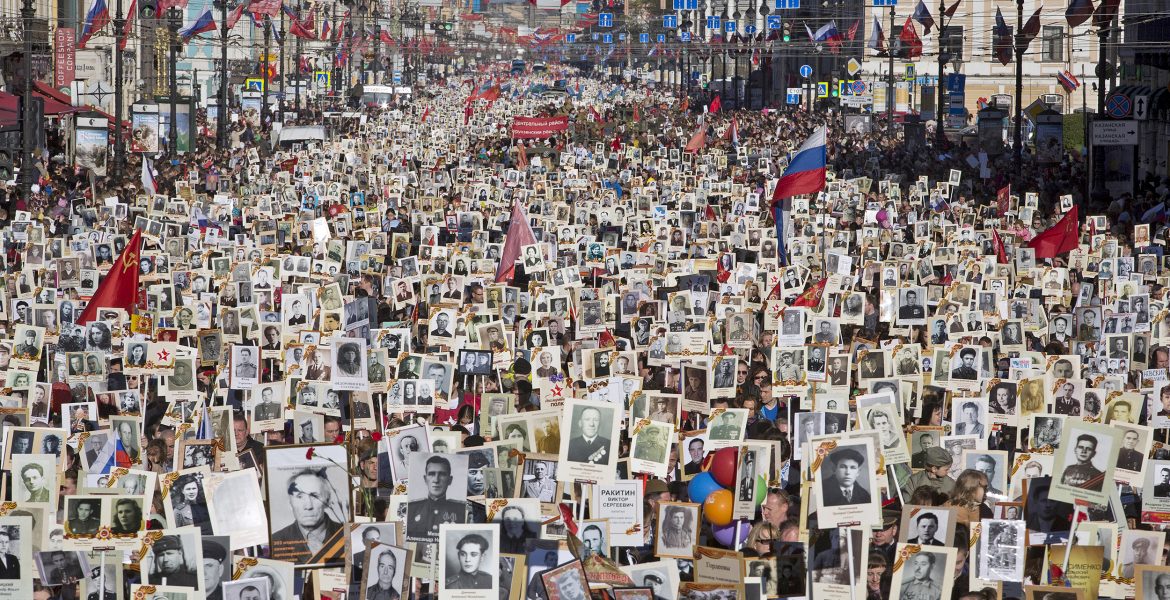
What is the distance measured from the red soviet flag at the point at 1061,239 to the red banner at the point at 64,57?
41503 millimetres

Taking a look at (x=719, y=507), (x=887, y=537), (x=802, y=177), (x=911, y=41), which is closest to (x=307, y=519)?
(x=719, y=507)

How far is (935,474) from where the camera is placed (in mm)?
10352

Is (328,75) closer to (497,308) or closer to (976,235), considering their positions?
(976,235)

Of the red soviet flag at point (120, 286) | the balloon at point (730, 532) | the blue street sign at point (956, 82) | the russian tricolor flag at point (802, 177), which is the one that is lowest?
the balloon at point (730, 532)

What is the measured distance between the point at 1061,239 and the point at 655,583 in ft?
59.8

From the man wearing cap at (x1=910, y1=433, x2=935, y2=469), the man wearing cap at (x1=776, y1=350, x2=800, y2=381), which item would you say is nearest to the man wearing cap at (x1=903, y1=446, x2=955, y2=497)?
the man wearing cap at (x1=910, y1=433, x2=935, y2=469)

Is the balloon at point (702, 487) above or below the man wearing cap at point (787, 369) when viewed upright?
below

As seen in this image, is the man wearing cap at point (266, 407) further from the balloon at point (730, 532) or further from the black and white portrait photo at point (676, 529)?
the black and white portrait photo at point (676, 529)

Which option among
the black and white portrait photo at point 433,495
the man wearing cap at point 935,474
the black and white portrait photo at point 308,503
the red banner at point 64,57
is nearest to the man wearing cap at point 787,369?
the man wearing cap at point 935,474

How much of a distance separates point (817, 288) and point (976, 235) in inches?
272

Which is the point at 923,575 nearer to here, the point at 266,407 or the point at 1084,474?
the point at 1084,474

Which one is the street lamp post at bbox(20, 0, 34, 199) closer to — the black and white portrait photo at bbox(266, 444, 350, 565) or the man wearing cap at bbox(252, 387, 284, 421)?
the man wearing cap at bbox(252, 387, 284, 421)

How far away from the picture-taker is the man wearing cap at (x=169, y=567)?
8125 millimetres

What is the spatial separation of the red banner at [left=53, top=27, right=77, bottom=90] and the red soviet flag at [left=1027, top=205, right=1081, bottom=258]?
136ft
